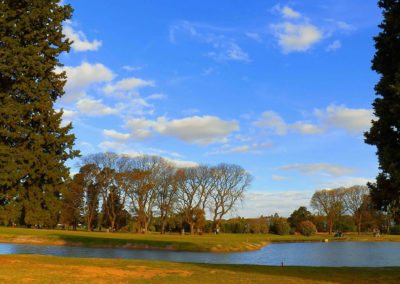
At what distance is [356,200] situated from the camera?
101062 millimetres

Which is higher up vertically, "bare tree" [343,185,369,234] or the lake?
"bare tree" [343,185,369,234]

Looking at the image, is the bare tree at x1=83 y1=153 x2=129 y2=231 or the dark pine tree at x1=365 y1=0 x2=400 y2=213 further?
the bare tree at x1=83 y1=153 x2=129 y2=231

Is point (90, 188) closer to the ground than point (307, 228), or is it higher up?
higher up

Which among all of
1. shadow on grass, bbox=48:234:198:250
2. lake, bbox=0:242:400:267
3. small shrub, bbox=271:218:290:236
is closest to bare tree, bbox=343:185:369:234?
small shrub, bbox=271:218:290:236

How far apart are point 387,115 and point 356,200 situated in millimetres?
91022

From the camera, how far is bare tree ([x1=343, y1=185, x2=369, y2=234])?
3964 inches

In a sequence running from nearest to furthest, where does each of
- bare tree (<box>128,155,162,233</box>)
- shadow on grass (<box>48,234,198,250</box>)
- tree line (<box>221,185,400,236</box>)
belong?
shadow on grass (<box>48,234,198,250</box>) < bare tree (<box>128,155,162,233</box>) < tree line (<box>221,185,400,236</box>)

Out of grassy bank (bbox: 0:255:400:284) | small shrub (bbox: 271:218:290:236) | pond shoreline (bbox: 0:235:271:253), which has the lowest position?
pond shoreline (bbox: 0:235:271:253)

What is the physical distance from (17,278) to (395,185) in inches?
560

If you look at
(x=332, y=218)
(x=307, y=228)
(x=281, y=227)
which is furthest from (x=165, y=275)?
(x=332, y=218)

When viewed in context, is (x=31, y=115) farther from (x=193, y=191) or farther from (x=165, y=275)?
(x=193, y=191)

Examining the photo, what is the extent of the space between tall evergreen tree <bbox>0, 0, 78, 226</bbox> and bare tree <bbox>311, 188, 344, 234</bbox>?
87.3 m

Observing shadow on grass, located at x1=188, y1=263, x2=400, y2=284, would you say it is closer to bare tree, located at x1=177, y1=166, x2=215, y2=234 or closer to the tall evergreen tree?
the tall evergreen tree

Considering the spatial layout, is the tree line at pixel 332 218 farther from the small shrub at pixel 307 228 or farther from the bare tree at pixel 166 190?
the bare tree at pixel 166 190
